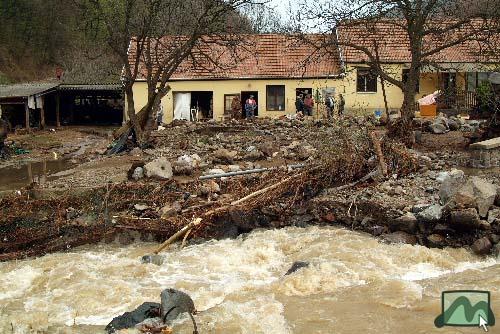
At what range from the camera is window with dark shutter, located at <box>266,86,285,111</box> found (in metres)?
25.5

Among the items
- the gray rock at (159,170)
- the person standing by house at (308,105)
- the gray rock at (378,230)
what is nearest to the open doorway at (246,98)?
the person standing by house at (308,105)

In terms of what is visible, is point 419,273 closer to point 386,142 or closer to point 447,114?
point 386,142

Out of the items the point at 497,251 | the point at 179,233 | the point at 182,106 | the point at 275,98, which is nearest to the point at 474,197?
the point at 497,251

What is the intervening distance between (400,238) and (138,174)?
6.24 metres

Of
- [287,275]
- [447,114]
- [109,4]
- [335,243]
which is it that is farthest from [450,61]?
[287,275]

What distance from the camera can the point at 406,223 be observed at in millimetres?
9633

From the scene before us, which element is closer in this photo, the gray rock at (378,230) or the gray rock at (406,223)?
the gray rock at (406,223)

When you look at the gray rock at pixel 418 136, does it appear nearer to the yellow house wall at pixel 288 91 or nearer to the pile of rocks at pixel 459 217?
the pile of rocks at pixel 459 217

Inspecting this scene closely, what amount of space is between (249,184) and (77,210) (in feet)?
12.0

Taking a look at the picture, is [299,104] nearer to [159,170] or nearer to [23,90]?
[159,170]

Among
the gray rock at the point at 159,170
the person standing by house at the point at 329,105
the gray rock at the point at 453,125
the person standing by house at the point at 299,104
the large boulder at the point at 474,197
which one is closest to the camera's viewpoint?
the large boulder at the point at 474,197

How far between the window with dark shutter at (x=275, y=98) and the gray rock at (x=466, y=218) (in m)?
16.7

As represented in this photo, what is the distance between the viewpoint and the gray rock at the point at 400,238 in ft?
31.2

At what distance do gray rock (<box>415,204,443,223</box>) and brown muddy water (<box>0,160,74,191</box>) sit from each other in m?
9.07
